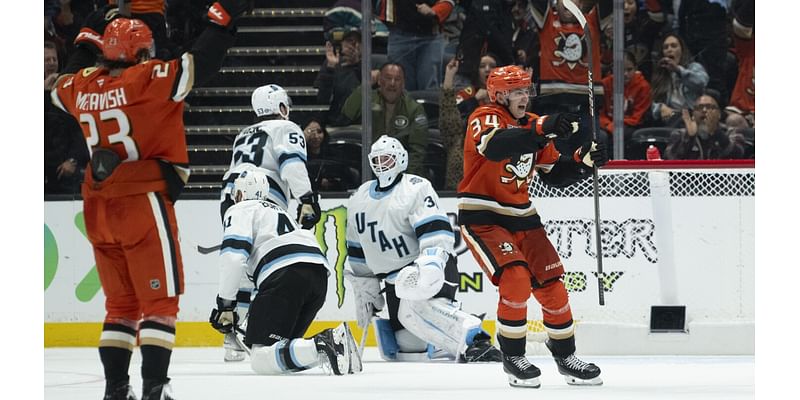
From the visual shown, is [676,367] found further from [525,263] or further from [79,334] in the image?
[79,334]

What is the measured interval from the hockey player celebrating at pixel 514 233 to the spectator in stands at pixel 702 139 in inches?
123

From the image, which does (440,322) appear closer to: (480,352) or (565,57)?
(480,352)

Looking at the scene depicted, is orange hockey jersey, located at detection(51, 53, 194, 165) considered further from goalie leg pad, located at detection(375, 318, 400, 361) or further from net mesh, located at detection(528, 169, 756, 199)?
net mesh, located at detection(528, 169, 756, 199)

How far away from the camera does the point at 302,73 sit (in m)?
9.39

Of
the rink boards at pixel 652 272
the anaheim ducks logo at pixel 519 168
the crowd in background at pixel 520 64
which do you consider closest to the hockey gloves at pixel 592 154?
the anaheim ducks logo at pixel 519 168

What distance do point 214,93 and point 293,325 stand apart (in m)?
3.65

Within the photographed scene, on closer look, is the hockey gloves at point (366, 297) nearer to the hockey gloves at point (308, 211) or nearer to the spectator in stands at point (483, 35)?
the hockey gloves at point (308, 211)

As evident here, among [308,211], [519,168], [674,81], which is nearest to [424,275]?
[308,211]

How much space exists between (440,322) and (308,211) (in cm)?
95

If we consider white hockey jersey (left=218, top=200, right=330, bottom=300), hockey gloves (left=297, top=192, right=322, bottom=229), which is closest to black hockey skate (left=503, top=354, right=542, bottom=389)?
white hockey jersey (left=218, top=200, right=330, bottom=300)

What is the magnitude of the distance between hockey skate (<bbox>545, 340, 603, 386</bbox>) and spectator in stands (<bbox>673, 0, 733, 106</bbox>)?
3.95 m

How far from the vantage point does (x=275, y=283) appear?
605cm

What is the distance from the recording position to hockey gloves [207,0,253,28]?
4223 mm
